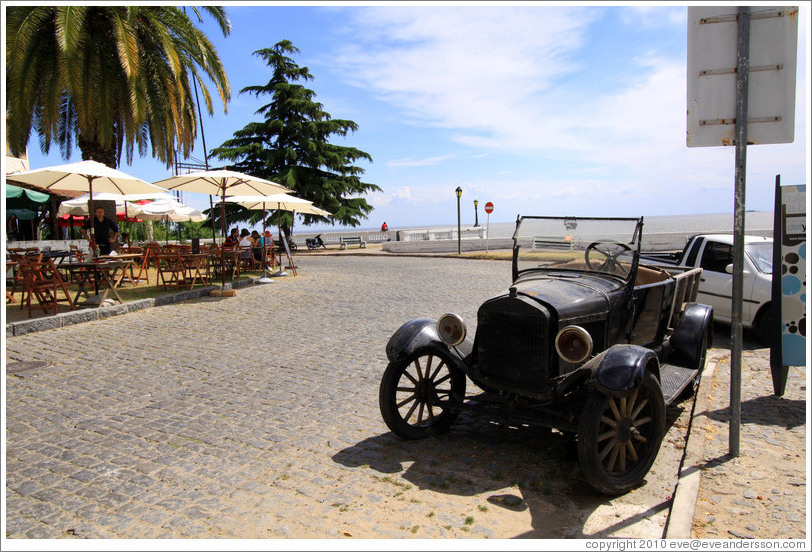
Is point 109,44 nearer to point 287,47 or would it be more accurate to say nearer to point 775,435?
point 775,435

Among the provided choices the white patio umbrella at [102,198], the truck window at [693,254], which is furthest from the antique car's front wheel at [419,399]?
the white patio umbrella at [102,198]

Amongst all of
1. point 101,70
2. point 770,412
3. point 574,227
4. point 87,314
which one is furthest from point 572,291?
point 101,70

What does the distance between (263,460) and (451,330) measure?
1.77 meters

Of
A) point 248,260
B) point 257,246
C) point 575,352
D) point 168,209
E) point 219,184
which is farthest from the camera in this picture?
point 168,209

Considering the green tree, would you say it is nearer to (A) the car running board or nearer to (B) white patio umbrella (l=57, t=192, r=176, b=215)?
(B) white patio umbrella (l=57, t=192, r=176, b=215)

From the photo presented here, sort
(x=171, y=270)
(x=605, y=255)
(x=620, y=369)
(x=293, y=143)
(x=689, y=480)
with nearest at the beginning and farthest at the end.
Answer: (x=620, y=369), (x=689, y=480), (x=605, y=255), (x=171, y=270), (x=293, y=143)

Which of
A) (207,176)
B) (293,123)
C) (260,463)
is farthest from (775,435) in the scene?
(293,123)

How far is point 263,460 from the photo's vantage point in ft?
13.4

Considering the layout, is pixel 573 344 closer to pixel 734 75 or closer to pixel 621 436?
pixel 621 436

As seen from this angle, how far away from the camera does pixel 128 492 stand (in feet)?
11.8

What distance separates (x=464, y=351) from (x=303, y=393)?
76.3 inches

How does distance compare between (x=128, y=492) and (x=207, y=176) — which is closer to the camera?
(x=128, y=492)

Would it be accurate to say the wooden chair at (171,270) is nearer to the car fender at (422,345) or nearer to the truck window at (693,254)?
the car fender at (422,345)

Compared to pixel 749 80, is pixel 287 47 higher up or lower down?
higher up
